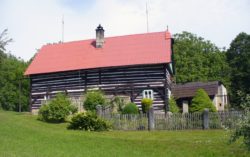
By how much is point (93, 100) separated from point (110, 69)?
5.37 metres

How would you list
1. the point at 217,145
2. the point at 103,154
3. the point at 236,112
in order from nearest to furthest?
the point at 103,154 → the point at 217,145 → the point at 236,112

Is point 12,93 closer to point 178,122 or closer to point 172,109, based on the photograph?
point 172,109

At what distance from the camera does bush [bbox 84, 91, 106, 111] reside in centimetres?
3400

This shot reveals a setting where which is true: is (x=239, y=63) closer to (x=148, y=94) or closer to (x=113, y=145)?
(x=148, y=94)

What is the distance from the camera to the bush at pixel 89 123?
27.0 meters

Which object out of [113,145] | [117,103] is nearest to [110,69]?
[117,103]

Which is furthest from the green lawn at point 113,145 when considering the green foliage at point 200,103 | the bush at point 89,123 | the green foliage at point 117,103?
the green foliage at point 200,103

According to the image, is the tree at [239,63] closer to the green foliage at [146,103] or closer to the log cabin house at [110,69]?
the log cabin house at [110,69]

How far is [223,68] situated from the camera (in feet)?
215

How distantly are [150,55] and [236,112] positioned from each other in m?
12.6

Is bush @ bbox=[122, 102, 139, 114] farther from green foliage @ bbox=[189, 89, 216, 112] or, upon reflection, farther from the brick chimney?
the brick chimney

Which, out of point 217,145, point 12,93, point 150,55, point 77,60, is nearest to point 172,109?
point 150,55

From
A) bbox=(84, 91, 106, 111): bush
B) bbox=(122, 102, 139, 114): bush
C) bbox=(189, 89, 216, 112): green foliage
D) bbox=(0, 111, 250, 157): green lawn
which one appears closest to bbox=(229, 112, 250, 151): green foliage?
bbox=(0, 111, 250, 157): green lawn

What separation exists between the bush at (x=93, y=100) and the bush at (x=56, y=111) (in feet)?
6.49
